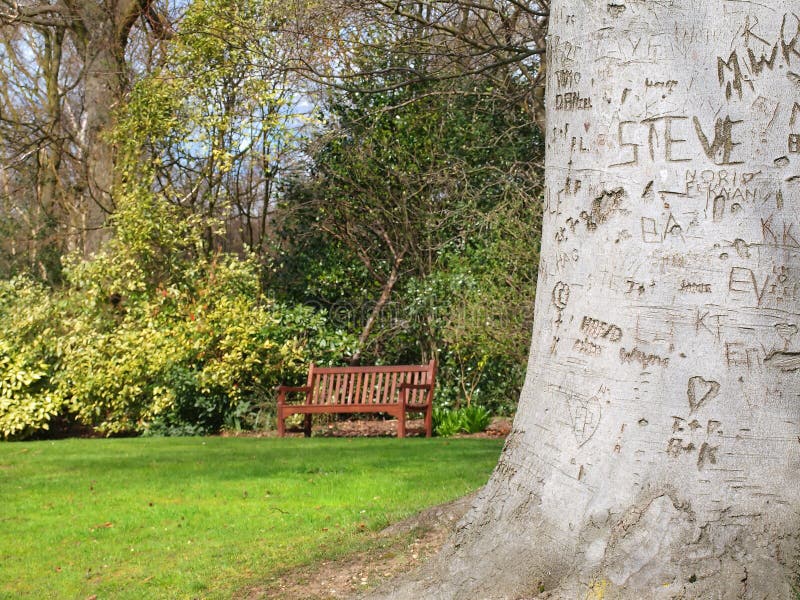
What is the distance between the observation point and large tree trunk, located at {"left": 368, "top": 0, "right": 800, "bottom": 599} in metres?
3.07

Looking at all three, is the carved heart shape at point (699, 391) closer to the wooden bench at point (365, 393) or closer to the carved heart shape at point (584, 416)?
the carved heart shape at point (584, 416)

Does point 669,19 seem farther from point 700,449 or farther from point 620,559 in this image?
point 620,559

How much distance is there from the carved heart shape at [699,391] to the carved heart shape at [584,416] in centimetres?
31

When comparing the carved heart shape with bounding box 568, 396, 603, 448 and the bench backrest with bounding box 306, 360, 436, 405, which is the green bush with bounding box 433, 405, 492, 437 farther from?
the carved heart shape with bounding box 568, 396, 603, 448

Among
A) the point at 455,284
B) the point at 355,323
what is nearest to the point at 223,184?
the point at 355,323

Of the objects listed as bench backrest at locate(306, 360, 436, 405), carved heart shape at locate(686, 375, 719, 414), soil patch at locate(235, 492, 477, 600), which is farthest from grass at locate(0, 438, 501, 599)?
carved heart shape at locate(686, 375, 719, 414)

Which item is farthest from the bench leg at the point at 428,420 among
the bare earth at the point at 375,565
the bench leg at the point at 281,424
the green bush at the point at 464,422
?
the bare earth at the point at 375,565

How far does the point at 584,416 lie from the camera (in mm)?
3273

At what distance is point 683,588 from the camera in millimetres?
3027

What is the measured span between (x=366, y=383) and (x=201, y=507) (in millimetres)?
5568

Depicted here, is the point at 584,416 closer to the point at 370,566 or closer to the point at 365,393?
the point at 370,566

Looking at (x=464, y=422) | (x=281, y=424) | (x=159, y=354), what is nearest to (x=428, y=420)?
(x=464, y=422)

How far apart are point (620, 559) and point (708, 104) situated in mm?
1610

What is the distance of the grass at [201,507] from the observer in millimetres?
4859
